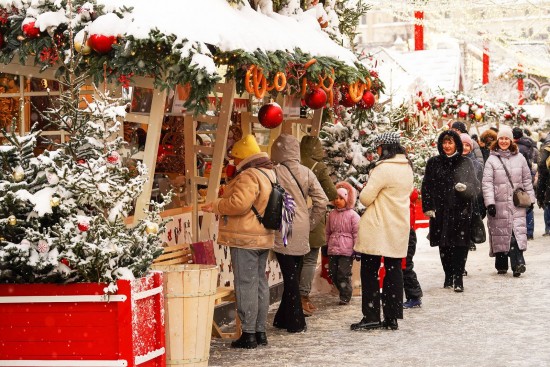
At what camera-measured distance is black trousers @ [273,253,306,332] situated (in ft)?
34.7

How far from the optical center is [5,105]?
9625 mm

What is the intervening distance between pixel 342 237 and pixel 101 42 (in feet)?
16.2

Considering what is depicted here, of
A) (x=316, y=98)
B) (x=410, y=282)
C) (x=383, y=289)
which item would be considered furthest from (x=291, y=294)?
(x=410, y=282)

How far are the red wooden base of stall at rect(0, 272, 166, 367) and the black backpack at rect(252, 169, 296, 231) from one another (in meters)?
2.49

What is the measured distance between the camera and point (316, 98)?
36.7 feet

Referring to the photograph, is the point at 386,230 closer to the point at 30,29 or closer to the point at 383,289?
the point at 383,289

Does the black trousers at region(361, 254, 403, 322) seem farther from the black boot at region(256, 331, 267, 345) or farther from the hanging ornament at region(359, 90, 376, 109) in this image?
the hanging ornament at region(359, 90, 376, 109)

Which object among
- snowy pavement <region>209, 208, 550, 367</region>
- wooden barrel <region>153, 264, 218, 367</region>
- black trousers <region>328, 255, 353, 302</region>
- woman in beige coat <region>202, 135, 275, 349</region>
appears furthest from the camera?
black trousers <region>328, 255, 353, 302</region>

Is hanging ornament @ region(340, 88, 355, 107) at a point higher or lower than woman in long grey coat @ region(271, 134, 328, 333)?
higher

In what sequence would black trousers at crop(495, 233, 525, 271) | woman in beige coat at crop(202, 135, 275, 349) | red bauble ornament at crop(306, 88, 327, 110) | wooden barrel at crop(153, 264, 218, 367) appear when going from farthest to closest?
black trousers at crop(495, 233, 525, 271), red bauble ornament at crop(306, 88, 327, 110), woman in beige coat at crop(202, 135, 275, 349), wooden barrel at crop(153, 264, 218, 367)

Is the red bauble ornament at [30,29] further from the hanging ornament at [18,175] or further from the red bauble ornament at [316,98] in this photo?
the red bauble ornament at [316,98]

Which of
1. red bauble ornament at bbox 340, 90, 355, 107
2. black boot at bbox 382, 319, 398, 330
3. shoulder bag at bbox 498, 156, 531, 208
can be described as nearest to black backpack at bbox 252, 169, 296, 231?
black boot at bbox 382, 319, 398, 330

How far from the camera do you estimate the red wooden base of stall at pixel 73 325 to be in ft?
23.0

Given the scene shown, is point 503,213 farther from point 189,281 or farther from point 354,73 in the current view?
point 189,281
